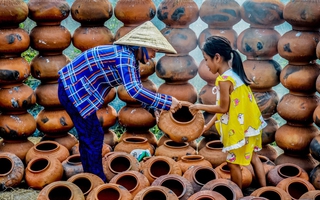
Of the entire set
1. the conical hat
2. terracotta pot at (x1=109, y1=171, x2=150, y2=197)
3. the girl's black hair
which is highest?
the conical hat

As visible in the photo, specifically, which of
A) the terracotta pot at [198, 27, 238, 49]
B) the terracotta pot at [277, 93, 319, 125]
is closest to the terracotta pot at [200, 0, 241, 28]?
the terracotta pot at [198, 27, 238, 49]

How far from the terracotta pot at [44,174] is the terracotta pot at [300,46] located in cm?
255

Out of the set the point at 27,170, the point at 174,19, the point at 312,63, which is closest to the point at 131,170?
the point at 27,170

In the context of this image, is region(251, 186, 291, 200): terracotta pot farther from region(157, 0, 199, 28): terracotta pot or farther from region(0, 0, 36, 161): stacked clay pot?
region(0, 0, 36, 161): stacked clay pot

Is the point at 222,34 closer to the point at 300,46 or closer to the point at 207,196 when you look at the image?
the point at 300,46

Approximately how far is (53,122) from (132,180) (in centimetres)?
148

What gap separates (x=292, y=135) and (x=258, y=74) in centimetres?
73

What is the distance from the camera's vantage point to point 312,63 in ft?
15.1

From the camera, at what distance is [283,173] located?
440cm

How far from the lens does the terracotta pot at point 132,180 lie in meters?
3.94

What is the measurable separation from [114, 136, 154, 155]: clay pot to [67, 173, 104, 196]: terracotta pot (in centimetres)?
95

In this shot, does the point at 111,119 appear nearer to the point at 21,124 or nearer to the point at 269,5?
the point at 21,124

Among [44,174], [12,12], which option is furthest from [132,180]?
[12,12]

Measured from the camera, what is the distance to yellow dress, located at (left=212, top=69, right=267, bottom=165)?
3797 millimetres
